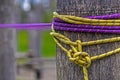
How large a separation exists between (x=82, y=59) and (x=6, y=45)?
112 inches

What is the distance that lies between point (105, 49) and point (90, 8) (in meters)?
0.19

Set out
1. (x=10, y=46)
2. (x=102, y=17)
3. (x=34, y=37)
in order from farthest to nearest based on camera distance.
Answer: (x=34, y=37) < (x=10, y=46) < (x=102, y=17)

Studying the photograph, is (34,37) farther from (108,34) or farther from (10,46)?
(108,34)

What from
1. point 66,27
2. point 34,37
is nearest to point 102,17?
point 66,27

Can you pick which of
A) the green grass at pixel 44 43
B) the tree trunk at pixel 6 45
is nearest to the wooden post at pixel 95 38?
the tree trunk at pixel 6 45

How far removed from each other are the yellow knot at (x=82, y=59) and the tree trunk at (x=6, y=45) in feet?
9.01

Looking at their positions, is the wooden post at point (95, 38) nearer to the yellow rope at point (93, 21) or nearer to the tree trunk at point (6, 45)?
the yellow rope at point (93, 21)

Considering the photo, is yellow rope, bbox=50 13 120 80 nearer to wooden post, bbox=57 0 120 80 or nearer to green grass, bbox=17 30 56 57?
wooden post, bbox=57 0 120 80

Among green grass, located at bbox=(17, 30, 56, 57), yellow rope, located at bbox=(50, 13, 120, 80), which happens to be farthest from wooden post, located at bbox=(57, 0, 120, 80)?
green grass, located at bbox=(17, 30, 56, 57)

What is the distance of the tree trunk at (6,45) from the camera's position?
462cm

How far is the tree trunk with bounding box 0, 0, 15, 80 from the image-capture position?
4625 millimetres

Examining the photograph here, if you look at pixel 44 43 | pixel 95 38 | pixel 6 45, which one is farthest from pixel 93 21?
pixel 44 43

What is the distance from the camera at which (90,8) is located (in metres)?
1.98

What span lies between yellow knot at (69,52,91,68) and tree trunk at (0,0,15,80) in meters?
2.75
